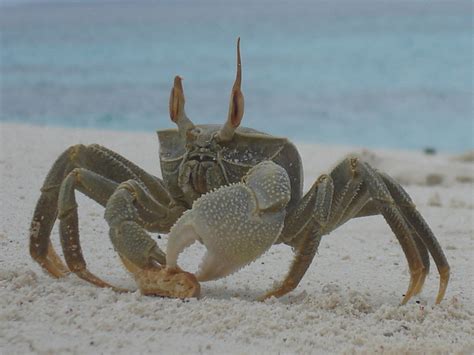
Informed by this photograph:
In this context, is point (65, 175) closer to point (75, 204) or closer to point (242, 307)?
point (75, 204)

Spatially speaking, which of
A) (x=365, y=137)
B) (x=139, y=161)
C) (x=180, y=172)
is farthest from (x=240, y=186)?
(x=365, y=137)

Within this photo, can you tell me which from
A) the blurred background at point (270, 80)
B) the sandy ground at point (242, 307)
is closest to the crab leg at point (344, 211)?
the sandy ground at point (242, 307)

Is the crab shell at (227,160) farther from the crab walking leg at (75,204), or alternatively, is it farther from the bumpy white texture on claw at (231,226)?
the bumpy white texture on claw at (231,226)

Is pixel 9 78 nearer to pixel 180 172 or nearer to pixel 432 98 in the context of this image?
pixel 432 98

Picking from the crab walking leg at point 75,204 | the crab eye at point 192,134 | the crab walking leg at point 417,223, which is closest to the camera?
the crab walking leg at point 75,204

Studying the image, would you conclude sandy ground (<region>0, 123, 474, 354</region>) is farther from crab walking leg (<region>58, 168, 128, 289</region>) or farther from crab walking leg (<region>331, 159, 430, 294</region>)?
crab walking leg (<region>331, 159, 430, 294</region>)

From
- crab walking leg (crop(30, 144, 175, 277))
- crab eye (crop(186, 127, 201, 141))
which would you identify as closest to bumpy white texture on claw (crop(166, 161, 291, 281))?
crab eye (crop(186, 127, 201, 141))

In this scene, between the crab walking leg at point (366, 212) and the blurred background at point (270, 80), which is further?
the blurred background at point (270, 80)
